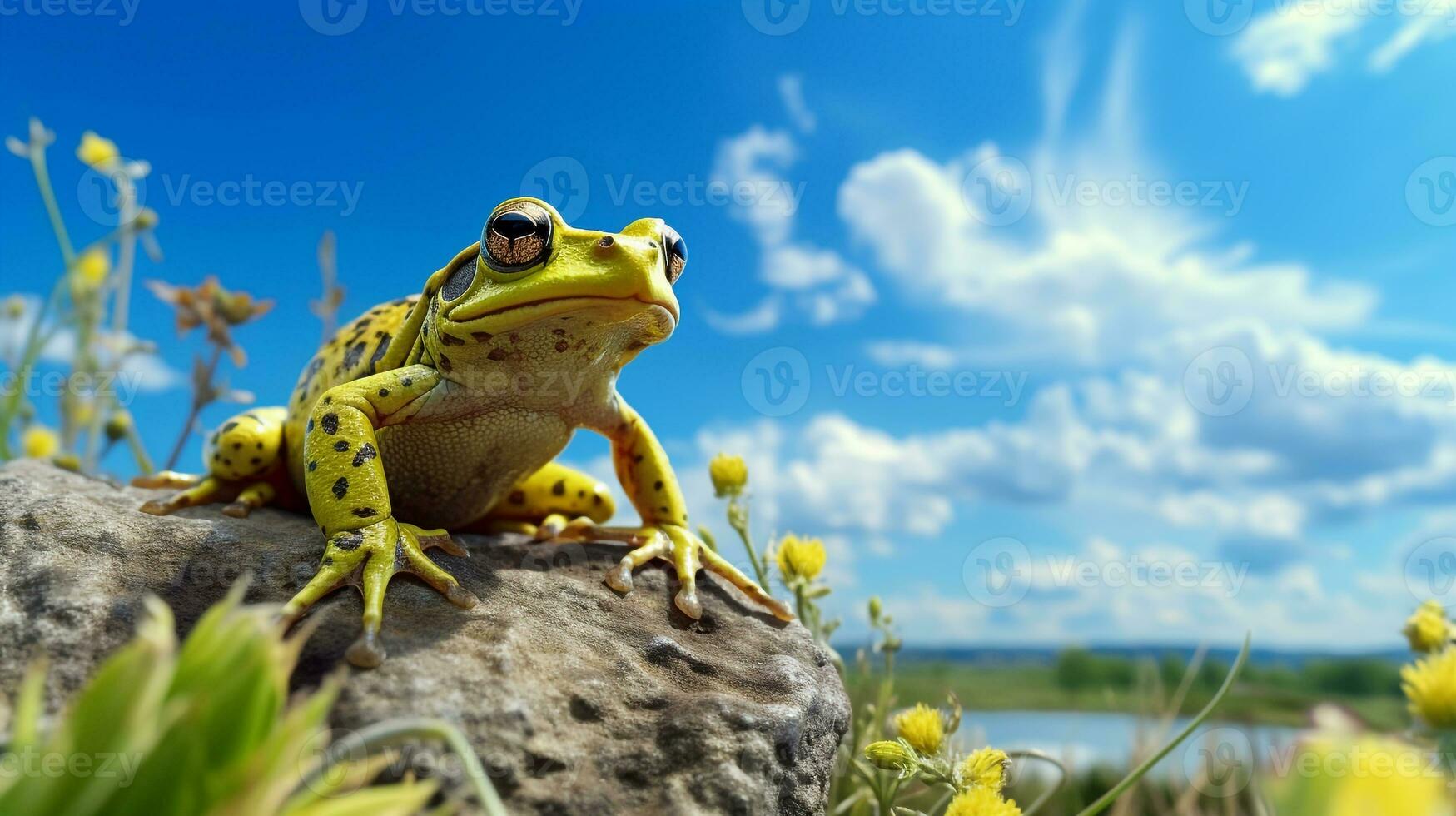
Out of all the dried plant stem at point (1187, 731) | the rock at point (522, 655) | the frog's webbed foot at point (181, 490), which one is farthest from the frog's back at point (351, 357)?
the dried plant stem at point (1187, 731)

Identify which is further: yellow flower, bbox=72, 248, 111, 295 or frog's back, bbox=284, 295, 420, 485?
yellow flower, bbox=72, 248, 111, 295

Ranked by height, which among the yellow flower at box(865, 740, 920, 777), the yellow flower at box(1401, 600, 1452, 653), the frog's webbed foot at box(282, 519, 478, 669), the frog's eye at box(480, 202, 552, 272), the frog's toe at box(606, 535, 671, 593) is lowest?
the yellow flower at box(865, 740, 920, 777)

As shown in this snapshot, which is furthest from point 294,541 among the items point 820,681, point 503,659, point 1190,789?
point 1190,789

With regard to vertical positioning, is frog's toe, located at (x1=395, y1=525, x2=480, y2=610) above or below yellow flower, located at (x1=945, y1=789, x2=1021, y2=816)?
above

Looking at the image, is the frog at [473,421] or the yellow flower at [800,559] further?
the yellow flower at [800,559]

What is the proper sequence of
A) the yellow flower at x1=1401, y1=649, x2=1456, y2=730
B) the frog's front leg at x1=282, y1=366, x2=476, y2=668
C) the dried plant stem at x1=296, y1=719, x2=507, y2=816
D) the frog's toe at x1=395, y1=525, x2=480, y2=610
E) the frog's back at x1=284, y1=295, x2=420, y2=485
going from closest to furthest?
the dried plant stem at x1=296, y1=719, x2=507, y2=816
the yellow flower at x1=1401, y1=649, x2=1456, y2=730
the frog's front leg at x1=282, y1=366, x2=476, y2=668
the frog's toe at x1=395, y1=525, x2=480, y2=610
the frog's back at x1=284, y1=295, x2=420, y2=485

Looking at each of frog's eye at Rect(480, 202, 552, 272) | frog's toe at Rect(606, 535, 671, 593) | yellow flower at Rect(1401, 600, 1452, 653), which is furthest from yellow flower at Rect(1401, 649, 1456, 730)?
frog's eye at Rect(480, 202, 552, 272)

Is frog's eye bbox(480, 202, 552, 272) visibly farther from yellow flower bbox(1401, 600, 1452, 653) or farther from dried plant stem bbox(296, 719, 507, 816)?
yellow flower bbox(1401, 600, 1452, 653)

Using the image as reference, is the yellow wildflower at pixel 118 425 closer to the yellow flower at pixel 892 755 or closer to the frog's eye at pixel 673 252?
the frog's eye at pixel 673 252
